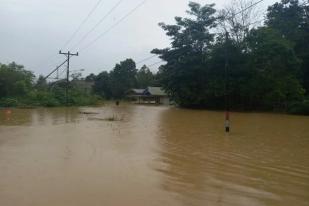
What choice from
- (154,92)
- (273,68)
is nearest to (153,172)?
(273,68)

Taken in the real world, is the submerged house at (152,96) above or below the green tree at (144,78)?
below

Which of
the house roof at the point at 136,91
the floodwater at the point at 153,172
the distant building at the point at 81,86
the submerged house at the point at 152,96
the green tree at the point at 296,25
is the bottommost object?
the floodwater at the point at 153,172

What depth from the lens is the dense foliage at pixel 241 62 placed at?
41.7m

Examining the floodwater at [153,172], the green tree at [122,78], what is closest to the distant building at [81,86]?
the green tree at [122,78]

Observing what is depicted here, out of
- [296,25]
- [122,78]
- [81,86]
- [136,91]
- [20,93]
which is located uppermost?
[296,25]

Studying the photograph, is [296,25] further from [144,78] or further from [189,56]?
[144,78]

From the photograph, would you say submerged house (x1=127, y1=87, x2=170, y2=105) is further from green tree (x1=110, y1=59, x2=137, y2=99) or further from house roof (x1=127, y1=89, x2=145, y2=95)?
green tree (x1=110, y1=59, x2=137, y2=99)

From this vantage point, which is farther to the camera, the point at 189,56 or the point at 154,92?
the point at 154,92

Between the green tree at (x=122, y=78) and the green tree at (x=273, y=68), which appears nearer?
the green tree at (x=273, y=68)

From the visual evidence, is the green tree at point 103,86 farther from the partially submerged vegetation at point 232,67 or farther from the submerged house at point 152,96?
the partially submerged vegetation at point 232,67

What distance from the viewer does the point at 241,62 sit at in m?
44.7

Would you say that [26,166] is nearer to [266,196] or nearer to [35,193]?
[35,193]

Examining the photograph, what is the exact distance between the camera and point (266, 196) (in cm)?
701

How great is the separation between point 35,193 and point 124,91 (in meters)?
85.1
